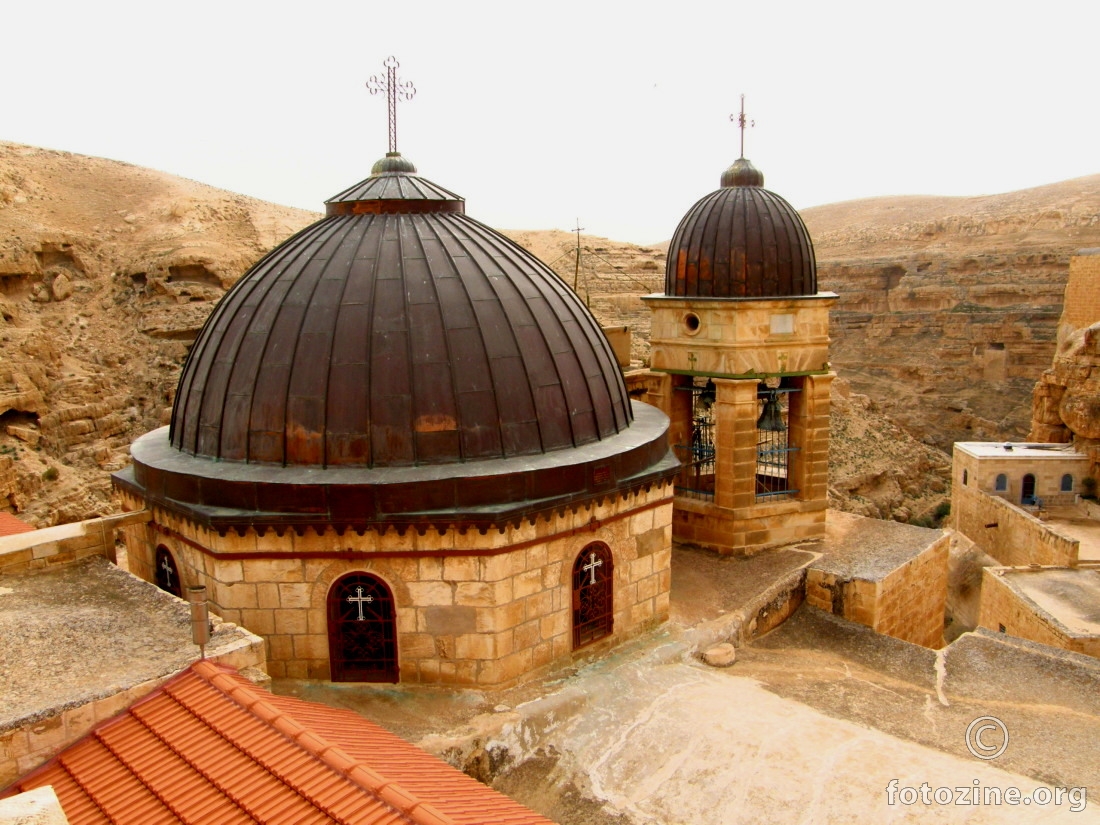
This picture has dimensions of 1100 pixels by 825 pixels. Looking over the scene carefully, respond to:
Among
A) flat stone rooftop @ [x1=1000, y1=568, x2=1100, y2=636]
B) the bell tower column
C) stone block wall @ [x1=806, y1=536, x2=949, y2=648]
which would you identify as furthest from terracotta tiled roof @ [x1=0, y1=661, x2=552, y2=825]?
flat stone rooftop @ [x1=1000, y1=568, x2=1100, y2=636]

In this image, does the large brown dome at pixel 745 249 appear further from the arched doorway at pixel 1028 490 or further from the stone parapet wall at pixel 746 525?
the arched doorway at pixel 1028 490

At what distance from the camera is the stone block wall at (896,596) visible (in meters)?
14.0

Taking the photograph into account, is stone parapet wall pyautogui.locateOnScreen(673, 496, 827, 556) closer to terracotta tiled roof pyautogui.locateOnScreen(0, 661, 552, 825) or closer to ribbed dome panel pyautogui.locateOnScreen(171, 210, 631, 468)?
ribbed dome panel pyautogui.locateOnScreen(171, 210, 631, 468)

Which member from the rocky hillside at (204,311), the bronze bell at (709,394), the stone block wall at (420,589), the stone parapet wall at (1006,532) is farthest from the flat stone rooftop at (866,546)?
the rocky hillside at (204,311)

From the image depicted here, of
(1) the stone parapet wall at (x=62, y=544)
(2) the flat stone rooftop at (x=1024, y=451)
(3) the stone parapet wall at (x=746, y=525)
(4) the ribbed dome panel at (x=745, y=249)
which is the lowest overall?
(2) the flat stone rooftop at (x=1024, y=451)

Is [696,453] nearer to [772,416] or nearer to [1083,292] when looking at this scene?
[772,416]

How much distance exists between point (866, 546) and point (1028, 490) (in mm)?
20814

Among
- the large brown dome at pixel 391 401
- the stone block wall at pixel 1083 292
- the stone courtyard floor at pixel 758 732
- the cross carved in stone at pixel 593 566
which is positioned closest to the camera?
the stone courtyard floor at pixel 758 732

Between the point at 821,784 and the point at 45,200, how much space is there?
4364cm

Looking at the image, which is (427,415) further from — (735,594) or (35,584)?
(735,594)

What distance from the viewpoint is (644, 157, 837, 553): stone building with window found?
49.5ft

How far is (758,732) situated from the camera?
943 cm

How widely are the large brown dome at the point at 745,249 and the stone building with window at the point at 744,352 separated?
0.02 m

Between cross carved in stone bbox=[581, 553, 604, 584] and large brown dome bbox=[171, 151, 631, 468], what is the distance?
4.67 feet
